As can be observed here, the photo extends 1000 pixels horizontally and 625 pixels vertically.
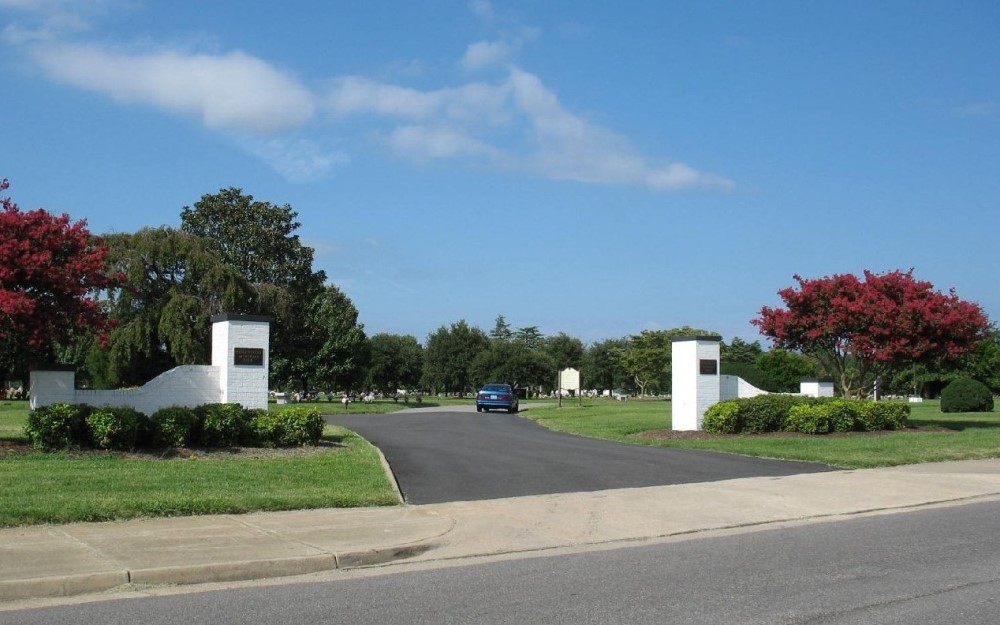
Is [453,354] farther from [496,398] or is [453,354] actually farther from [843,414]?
[843,414]

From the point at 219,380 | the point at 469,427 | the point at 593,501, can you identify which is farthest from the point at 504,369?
the point at 593,501

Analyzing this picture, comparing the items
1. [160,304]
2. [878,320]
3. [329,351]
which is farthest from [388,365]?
[878,320]

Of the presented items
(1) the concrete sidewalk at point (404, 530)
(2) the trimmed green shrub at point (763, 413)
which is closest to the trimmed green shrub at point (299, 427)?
(1) the concrete sidewalk at point (404, 530)

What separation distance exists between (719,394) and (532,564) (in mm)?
15655

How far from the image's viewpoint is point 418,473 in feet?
50.5

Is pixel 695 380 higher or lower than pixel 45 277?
lower

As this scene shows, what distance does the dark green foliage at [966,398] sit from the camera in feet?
130

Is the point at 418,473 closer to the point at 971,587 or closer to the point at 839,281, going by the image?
the point at 971,587

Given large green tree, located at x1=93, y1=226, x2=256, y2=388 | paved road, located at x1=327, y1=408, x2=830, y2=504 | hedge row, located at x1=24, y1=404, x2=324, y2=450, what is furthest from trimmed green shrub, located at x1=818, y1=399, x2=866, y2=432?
large green tree, located at x1=93, y1=226, x2=256, y2=388

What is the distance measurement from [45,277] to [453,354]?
242 feet

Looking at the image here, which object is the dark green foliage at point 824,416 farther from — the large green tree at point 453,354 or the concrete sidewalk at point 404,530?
the large green tree at point 453,354

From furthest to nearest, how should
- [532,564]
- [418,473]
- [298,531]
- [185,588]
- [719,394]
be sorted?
1. [719,394]
2. [418,473]
3. [298,531]
4. [532,564]
5. [185,588]

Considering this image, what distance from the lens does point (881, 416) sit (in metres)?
23.9

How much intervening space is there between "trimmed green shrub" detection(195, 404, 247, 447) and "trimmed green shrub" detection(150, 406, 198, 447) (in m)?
0.27
